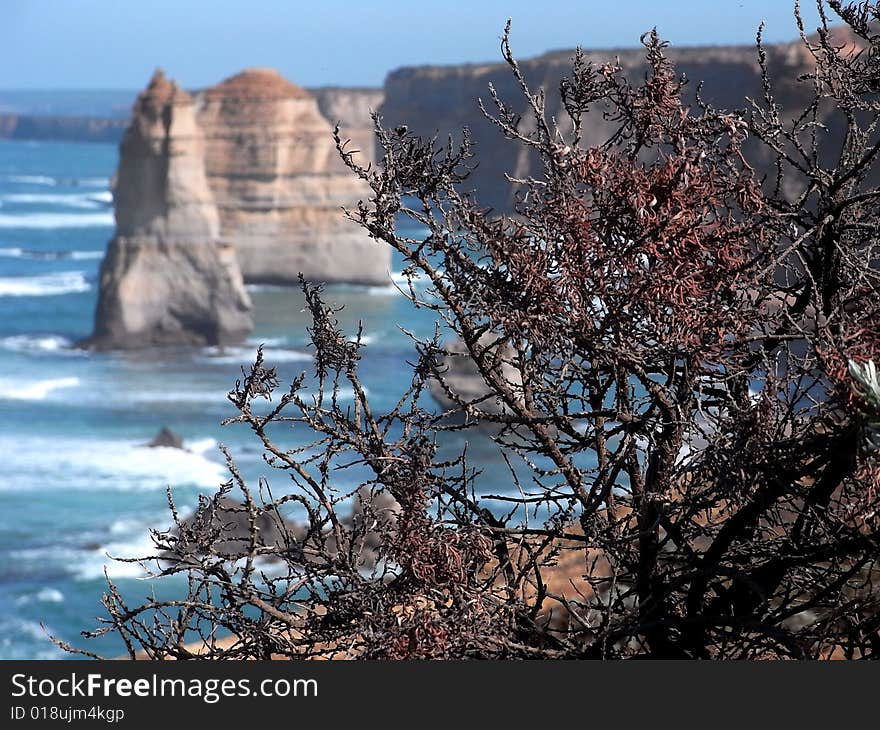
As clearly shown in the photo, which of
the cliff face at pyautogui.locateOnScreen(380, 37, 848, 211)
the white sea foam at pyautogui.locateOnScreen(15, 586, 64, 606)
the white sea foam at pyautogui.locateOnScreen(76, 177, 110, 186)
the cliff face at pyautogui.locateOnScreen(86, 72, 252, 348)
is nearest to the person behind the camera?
the white sea foam at pyautogui.locateOnScreen(15, 586, 64, 606)

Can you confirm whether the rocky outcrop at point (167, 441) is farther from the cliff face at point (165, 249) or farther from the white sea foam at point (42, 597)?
the cliff face at point (165, 249)

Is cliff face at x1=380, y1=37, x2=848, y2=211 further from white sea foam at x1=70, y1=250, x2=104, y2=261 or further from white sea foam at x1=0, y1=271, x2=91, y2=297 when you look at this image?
white sea foam at x1=70, y1=250, x2=104, y2=261

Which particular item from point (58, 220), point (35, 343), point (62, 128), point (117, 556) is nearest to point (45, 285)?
point (35, 343)

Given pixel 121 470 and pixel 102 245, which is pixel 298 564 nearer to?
pixel 121 470

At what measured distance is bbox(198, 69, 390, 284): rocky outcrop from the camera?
76938 mm

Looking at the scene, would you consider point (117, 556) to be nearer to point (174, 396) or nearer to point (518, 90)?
point (174, 396)

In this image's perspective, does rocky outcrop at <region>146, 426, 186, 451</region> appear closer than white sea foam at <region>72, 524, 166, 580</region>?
No

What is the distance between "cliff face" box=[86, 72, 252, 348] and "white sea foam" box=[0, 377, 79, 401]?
5.60 metres

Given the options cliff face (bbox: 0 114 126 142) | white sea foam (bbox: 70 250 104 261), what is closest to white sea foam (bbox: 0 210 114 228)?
white sea foam (bbox: 70 250 104 261)

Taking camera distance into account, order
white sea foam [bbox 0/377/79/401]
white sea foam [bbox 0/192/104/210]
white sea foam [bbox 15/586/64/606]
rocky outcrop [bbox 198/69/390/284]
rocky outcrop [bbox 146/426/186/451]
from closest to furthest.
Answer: white sea foam [bbox 15/586/64/606] → rocky outcrop [bbox 146/426/186/451] → white sea foam [bbox 0/377/79/401] → rocky outcrop [bbox 198/69/390/284] → white sea foam [bbox 0/192/104/210]

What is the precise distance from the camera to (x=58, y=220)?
11331cm

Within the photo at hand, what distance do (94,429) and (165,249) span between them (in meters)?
15.3

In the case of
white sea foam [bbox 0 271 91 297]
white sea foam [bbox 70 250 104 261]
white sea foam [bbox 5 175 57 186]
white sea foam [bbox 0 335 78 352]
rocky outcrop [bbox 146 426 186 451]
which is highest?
white sea foam [bbox 5 175 57 186]

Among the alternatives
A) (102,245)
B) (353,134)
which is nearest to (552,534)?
(102,245)
